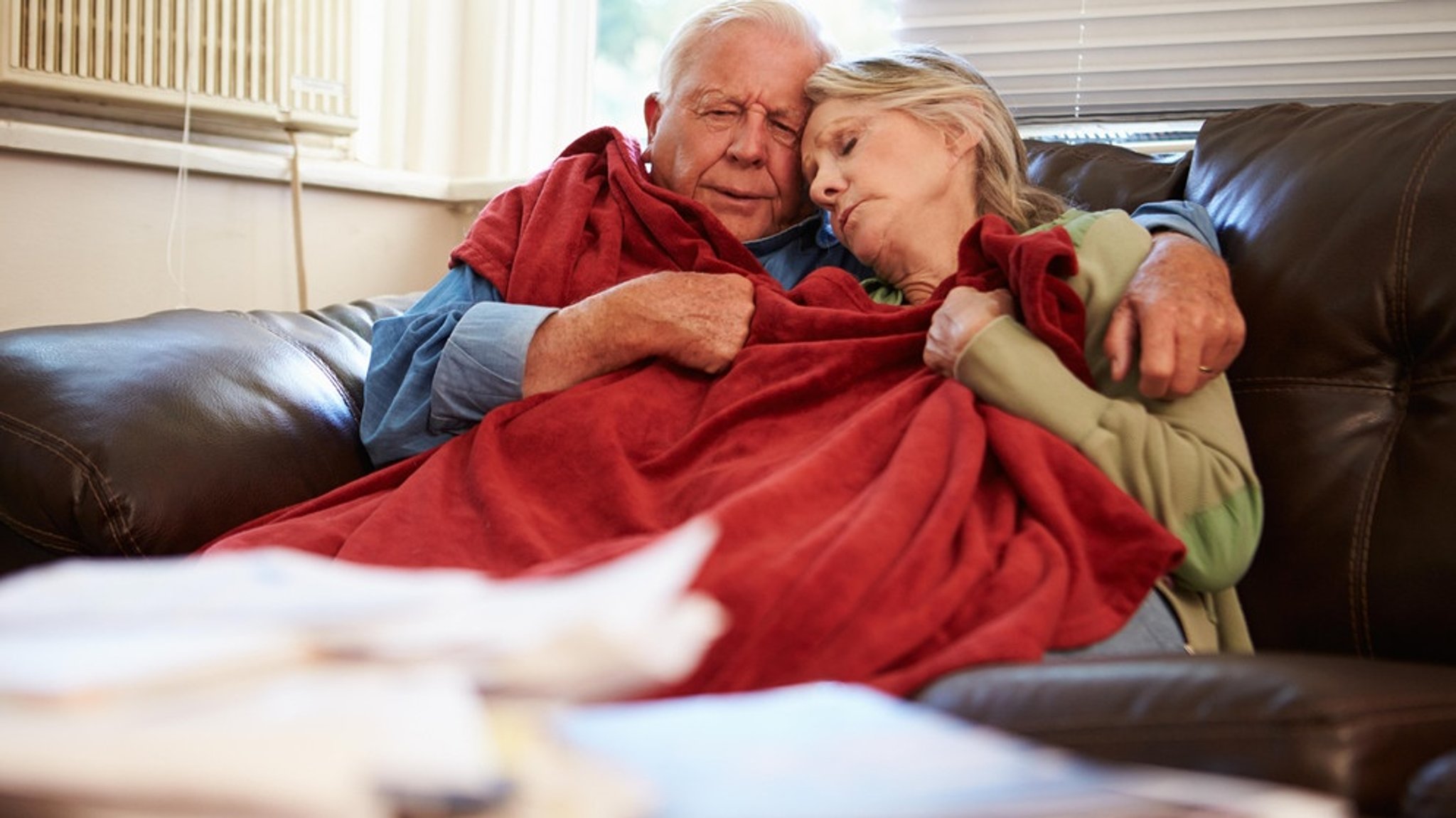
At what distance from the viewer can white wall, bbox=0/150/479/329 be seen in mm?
2125

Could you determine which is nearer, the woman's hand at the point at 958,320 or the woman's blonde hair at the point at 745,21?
the woman's hand at the point at 958,320

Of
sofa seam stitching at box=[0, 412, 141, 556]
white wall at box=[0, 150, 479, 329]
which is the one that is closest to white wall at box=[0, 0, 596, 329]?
white wall at box=[0, 150, 479, 329]

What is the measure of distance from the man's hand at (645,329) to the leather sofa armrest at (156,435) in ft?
0.93

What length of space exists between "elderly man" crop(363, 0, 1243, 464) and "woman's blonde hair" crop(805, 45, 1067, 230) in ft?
0.41

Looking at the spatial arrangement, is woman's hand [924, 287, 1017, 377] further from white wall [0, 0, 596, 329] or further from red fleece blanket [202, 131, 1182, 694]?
white wall [0, 0, 596, 329]

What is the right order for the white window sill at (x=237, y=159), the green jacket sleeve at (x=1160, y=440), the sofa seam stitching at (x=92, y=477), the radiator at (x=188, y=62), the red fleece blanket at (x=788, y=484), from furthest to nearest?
the radiator at (x=188, y=62) → the white window sill at (x=237, y=159) → the sofa seam stitching at (x=92, y=477) → the green jacket sleeve at (x=1160, y=440) → the red fleece blanket at (x=788, y=484)

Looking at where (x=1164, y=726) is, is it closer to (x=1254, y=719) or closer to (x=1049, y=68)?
(x=1254, y=719)

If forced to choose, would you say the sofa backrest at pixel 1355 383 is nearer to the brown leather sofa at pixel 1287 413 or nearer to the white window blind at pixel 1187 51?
the brown leather sofa at pixel 1287 413

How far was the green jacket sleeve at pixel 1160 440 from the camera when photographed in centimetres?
127

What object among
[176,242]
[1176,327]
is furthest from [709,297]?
[176,242]

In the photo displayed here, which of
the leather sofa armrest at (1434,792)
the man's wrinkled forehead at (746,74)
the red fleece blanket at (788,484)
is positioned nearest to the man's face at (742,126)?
the man's wrinkled forehead at (746,74)

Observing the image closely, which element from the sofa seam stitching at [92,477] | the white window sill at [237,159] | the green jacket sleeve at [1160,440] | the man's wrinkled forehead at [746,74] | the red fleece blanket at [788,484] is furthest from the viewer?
the white window sill at [237,159]

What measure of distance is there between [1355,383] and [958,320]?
472 millimetres

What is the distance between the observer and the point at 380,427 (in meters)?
1.65
